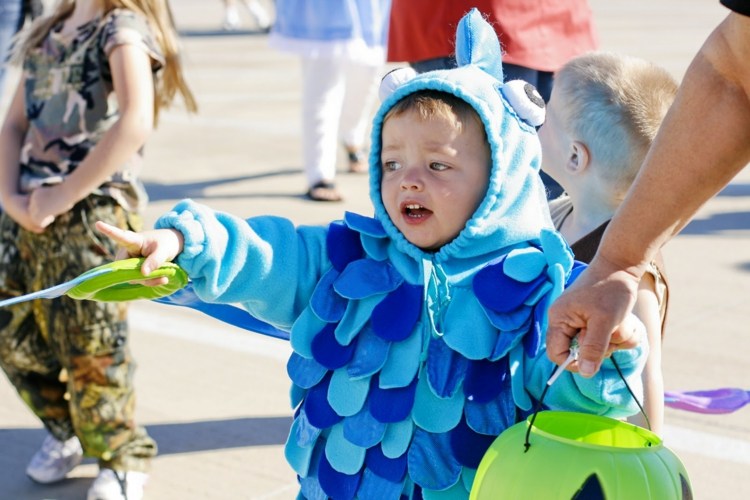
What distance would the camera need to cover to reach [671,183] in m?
2.05

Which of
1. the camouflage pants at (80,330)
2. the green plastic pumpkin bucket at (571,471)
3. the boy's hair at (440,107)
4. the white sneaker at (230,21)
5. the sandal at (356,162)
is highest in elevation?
the boy's hair at (440,107)

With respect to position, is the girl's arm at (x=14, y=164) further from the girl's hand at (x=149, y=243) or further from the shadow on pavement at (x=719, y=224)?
the shadow on pavement at (x=719, y=224)

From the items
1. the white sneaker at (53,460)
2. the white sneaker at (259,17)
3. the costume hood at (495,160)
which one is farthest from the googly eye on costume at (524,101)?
the white sneaker at (259,17)

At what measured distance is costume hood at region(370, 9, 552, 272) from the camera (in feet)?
7.80

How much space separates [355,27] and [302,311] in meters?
4.88

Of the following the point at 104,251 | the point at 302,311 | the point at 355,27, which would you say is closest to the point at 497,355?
the point at 302,311

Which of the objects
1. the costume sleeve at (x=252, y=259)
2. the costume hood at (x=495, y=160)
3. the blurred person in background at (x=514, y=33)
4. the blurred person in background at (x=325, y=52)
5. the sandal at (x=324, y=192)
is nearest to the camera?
the costume sleeve at (x=252, y=259)

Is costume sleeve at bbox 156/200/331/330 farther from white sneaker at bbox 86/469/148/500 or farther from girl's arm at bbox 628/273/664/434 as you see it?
white sneaker at bbox 86/469/148/500

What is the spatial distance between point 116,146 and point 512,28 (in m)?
1.40

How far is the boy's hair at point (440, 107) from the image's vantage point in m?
2.39

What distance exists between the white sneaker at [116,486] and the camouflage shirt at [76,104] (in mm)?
836

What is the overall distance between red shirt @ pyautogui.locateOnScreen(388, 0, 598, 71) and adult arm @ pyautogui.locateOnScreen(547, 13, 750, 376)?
189 centimetres

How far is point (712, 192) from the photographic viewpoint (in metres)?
2.09

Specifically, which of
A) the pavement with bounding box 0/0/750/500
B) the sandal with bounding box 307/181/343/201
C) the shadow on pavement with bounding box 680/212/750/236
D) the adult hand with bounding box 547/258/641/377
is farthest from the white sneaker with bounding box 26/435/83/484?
the shadow on pavement with bounding box 680/212/750/236
